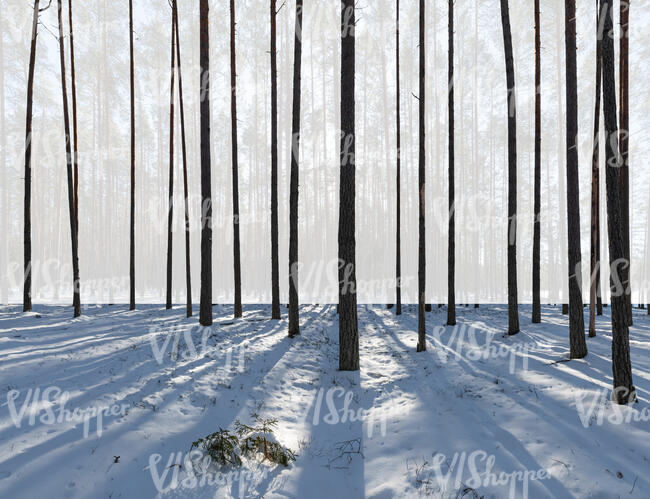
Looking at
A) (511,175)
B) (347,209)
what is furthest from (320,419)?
(511,175)

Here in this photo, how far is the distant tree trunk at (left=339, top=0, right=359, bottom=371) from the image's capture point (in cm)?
748

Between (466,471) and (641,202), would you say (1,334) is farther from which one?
(641,202)

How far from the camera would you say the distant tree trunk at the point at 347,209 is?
24.6 ft

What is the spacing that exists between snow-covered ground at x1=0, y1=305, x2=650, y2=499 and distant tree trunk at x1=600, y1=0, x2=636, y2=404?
333 mm

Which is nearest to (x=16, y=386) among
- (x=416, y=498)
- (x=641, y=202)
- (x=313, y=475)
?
(x=313, y=475)

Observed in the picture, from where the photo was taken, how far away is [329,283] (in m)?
46.4

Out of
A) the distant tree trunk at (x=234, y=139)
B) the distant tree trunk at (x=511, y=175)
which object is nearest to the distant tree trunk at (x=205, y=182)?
the distant tree trunk at (x=234, y=139)

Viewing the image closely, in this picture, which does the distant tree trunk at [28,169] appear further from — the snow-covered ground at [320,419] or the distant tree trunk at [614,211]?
the distant tree trunk at [614,211]

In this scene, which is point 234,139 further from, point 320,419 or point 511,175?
point 320,419

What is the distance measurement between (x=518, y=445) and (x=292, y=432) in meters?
2.88

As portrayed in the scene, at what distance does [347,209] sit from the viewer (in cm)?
754

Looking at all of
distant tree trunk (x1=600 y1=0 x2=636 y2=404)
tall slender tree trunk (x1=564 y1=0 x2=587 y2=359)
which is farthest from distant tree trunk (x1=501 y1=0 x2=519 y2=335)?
distant tree trunk (x1=600 y1=0 x2=636 y2=404)

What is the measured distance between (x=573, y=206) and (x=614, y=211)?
8.92ft

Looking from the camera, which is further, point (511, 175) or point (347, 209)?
point (511, 175)
